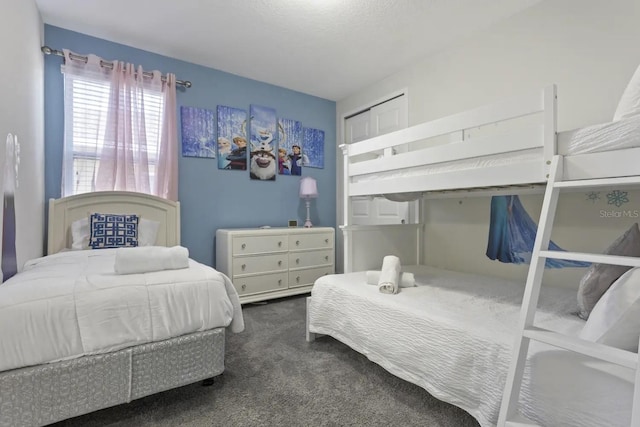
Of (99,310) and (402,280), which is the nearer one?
(99,310)

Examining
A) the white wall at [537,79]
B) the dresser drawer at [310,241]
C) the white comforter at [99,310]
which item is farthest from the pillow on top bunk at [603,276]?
the dresser drawer at [310,241]

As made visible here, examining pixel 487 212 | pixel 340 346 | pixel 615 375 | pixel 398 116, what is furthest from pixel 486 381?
pixel 398 116

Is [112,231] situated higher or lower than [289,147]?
lower

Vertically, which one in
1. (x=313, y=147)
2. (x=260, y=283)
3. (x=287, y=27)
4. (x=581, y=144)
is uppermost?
(x=287, y=27)

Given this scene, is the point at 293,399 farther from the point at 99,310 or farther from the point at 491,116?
the point at 491,116

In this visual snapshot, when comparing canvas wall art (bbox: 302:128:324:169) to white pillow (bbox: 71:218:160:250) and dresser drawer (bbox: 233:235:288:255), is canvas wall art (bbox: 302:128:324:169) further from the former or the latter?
white pillow (bbox: 71:218:160:250)

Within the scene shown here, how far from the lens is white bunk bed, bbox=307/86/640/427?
1.04 metres

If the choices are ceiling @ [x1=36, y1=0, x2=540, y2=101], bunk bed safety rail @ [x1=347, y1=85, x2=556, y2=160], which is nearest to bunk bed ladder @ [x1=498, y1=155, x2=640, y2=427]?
bunk bed safety rail @ [x1=347, y1=85, x2=556, y2=160]

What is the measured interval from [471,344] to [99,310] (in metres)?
1.56

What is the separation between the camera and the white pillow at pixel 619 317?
98 cm

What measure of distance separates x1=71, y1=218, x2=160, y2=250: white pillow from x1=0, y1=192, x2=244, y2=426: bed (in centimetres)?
81

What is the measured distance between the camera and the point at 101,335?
1.32 m

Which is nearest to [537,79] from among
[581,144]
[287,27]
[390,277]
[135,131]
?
[581,144]

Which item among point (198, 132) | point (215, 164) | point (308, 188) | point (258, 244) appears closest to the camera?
point (258, 244)
